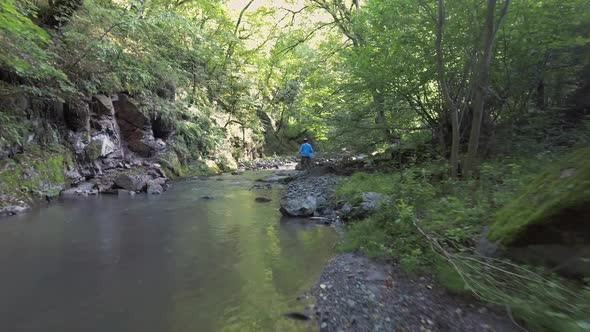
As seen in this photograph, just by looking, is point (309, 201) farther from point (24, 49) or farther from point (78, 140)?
point (78, 140)

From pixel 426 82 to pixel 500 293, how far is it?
753 centimetres

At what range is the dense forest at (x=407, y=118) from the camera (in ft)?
11.6

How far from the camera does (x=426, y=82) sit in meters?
9.58

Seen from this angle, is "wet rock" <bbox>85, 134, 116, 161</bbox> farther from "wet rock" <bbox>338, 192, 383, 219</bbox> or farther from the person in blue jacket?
"wet rock" <bbox>338, 192, 383, 219</bbox>

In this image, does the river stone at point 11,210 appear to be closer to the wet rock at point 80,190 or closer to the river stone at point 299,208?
the wet rock at point 80,190

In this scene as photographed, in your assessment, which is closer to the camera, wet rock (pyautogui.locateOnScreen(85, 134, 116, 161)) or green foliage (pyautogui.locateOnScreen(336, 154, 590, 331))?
green foliage (pyautogui.locateOnScreen(336, 154, 590, 331))

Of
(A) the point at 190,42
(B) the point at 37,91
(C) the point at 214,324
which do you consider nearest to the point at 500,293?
(C) the point at 214,324

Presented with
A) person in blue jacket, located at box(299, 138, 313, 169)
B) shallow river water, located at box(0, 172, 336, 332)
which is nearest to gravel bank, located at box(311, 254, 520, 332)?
shallow river water, located at box(0, 172, 336, 332)

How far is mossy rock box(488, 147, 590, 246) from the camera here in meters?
3.09

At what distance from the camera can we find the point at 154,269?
17.7ft

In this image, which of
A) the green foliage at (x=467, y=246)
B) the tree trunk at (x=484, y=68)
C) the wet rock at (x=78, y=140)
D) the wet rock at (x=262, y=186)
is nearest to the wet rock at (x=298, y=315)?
the green foliage at (x=467, y=246)

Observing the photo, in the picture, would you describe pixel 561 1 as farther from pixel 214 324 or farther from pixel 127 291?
pixel 127 291

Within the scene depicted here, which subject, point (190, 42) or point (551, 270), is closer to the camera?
point (551, 270)

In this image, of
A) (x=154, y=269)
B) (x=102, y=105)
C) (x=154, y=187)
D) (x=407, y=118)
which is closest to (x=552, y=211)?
(x=154, y=269)
